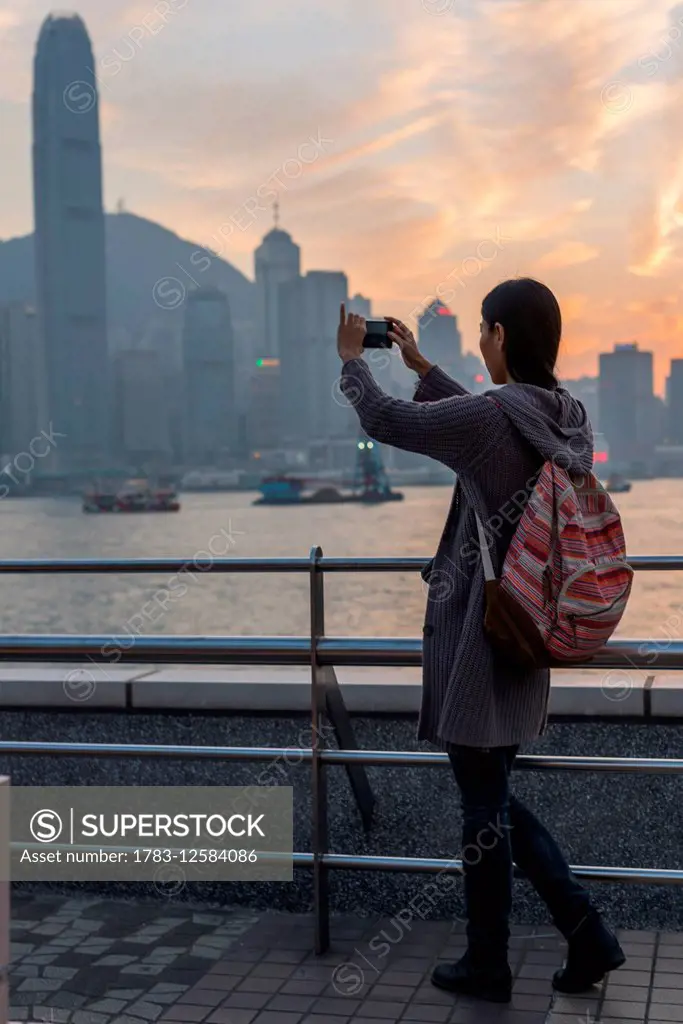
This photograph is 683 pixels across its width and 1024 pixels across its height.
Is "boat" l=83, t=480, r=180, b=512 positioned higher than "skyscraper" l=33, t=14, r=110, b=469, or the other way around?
"skyscraper" l=33, t=14, r=110, b=469

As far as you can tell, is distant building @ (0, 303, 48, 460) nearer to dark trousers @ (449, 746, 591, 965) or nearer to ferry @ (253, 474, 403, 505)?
ferry @ (253, 474, 403, 505)

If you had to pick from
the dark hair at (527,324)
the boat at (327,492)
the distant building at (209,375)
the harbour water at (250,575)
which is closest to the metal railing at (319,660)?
the dark hair at (527,324)

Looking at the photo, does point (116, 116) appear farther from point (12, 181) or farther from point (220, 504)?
point (220, 504)

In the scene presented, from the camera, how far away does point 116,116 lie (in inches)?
4311

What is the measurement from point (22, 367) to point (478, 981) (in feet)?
192

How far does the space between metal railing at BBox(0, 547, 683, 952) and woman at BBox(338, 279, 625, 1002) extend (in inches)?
9.1

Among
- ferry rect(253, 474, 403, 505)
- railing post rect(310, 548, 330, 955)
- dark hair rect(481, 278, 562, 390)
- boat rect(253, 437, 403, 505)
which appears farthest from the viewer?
ferry rect(253, 474, 403, 505)

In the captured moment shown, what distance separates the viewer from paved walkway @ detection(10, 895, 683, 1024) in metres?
3.26

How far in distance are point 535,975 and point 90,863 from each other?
1.59 metres

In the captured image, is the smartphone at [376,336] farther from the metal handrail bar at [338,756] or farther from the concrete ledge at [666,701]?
the concrete ledge at [666,701]

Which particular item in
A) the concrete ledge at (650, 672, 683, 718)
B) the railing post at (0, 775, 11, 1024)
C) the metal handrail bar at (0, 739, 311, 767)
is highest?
the railing post at (0, 775, 11, 1024)

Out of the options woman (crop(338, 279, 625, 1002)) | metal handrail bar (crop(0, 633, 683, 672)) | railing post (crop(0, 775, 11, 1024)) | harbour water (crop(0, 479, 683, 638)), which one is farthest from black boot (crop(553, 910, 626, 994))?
harbour water (crop(0, 479, 683, 638))

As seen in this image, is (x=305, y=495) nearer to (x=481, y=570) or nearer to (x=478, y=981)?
(x=478, y=981)

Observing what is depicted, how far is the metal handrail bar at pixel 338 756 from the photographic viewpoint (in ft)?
11.3
